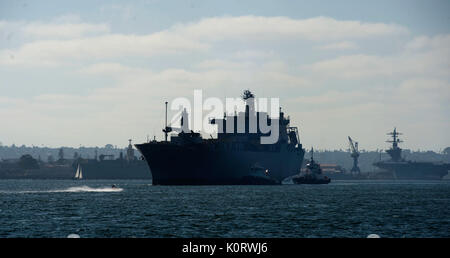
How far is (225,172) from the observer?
156 m

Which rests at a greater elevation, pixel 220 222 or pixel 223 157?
pixel 223 157

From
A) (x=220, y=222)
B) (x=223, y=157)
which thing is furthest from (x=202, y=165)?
(x=220, y=222)

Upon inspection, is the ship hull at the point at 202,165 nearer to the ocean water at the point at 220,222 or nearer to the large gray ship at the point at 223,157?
the large gray ship at the point at 223,157

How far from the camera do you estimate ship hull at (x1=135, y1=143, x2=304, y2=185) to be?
146000 millimetres

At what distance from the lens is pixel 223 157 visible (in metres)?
154

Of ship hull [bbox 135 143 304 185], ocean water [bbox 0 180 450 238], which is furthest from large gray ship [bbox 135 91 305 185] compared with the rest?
ocean water [bbox 0 180 450 238]

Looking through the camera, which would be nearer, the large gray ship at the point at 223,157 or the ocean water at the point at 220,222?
the ocean water at the point at 220,222

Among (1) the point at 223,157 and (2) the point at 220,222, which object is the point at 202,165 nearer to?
(1) the point at 223,157

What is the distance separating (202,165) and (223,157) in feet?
19.1

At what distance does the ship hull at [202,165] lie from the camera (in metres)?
146

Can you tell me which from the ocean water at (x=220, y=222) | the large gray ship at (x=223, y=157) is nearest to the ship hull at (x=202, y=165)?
the large gray ship at (x=223, y=157)

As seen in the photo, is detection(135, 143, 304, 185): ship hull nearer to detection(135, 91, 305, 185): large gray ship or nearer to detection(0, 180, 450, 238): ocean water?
detection(135, 91, 305, 185): large gray ship

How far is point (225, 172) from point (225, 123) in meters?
19.6
